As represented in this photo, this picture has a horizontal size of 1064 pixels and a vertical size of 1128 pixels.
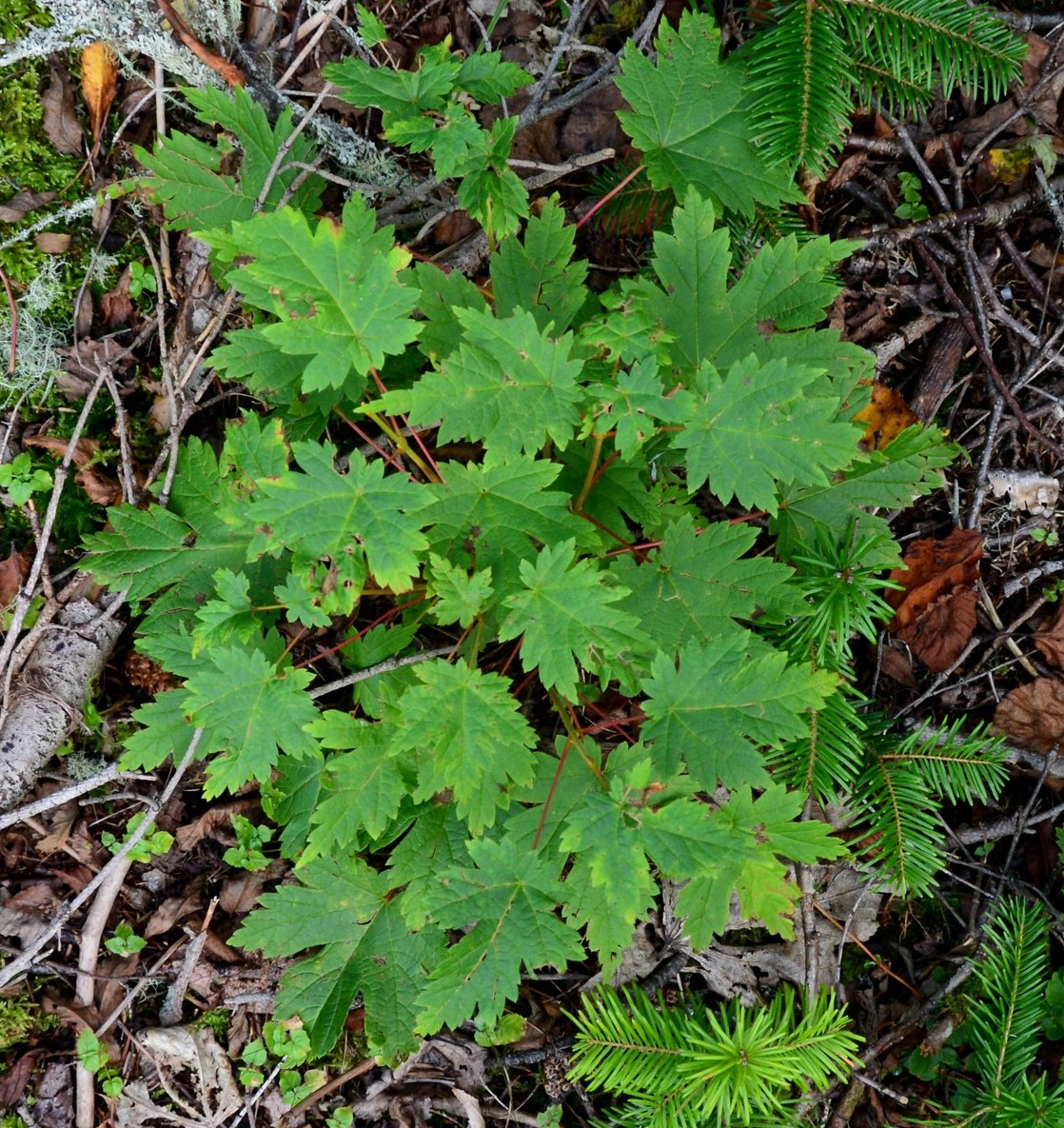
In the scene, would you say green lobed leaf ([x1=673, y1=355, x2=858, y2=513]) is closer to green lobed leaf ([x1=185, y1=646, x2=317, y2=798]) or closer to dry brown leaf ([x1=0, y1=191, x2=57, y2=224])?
green lobed leaf ([x1=185, y1=646, x2=317, y2=798])

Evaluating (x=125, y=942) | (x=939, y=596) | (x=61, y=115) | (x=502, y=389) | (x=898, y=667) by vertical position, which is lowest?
(x=125, y=942)

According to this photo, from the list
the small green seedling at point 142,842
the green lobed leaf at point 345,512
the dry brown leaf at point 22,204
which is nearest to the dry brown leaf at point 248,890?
the small green seedling at point 142,842

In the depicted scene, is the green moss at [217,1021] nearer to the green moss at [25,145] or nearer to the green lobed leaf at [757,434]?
the green lobed leaf at [757,434]

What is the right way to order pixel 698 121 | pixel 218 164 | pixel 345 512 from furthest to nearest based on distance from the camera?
pixel 218 164 < pixel 698 121 < pixel 345 512

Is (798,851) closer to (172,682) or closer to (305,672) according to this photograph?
(305,672)

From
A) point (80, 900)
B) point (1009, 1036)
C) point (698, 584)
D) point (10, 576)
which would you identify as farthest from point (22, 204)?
point (1009, 1036)

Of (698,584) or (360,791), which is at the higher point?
(698,584)

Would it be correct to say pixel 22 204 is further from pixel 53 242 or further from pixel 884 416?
pixel 884 416
